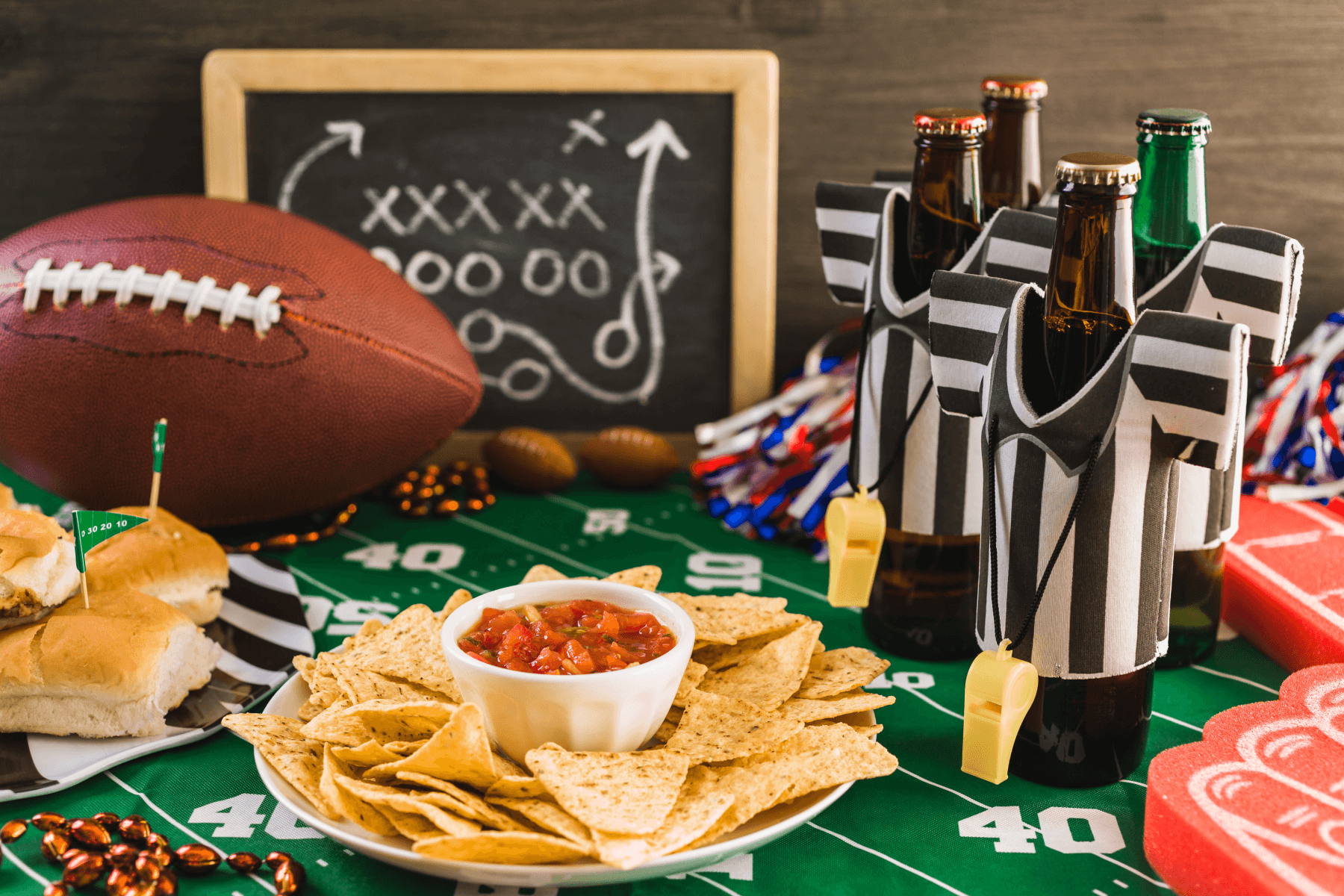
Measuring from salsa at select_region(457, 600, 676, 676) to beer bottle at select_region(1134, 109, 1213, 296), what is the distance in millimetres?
532

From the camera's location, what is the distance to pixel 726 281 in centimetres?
164

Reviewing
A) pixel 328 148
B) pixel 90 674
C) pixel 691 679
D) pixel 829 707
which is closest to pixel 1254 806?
pixel 829 707

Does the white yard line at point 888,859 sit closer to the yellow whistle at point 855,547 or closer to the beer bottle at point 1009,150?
the yellow whistle at point 855,547

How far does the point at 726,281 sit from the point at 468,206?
362mm

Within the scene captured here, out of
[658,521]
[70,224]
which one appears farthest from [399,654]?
[70,224]

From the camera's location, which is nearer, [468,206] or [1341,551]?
[1341,551]

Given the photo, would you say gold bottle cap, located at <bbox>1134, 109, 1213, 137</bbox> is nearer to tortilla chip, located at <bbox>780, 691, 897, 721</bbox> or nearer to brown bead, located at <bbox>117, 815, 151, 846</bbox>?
tortilla chip, located at <bbox>780, 691, 897, 721</bbox>

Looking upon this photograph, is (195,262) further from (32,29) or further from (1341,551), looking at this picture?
(1341,551)

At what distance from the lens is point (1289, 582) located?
1.14m

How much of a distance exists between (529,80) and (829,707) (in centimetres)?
100

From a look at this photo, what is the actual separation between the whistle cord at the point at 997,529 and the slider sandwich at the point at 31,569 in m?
0.75

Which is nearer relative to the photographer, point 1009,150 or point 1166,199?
point 1166,199

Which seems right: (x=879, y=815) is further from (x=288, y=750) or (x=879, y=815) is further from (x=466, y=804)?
(x=288, y=750)

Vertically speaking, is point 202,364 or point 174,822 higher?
point 202,364
